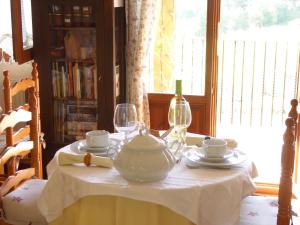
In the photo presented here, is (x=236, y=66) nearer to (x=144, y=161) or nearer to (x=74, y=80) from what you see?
(x=74, y=80)

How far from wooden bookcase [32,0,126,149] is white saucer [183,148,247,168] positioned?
1.40 metres

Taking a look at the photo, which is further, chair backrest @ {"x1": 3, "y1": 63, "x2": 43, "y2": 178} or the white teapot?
chair backrest @ {"x1": 3, "y1": 63, "x2": 43, "y2": 178}

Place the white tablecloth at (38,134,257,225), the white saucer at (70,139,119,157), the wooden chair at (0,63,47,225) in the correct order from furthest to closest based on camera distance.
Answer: the wooden chair at (0,63,47,225) < the white saucer at (70,139,119,157) < the white tablecloth at (38,134,257,225)

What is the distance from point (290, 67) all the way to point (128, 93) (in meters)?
2.37

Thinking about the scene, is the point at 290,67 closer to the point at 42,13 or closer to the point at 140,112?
the point at 140,112

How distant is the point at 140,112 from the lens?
3.59 metres

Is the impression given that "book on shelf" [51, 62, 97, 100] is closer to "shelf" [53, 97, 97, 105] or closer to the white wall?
"shelf" [53, 97, 97, 105]

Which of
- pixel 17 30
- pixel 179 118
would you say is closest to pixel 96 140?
pixel 179 118

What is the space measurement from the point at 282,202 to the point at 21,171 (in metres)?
1.34

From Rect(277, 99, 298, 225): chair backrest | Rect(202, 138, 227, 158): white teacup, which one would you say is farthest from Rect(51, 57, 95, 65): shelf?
Rect(277, 99, 298, 225): chair backrest

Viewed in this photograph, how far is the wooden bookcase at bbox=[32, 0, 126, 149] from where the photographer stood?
10.9ft

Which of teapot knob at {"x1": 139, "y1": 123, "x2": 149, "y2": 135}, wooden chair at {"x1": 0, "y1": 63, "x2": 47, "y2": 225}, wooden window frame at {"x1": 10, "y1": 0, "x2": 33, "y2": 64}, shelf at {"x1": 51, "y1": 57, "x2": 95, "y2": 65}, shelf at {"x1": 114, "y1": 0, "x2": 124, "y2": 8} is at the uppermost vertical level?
shelf at {"x1": 114, "y1": 0, "x2": 124, "y2": 8}

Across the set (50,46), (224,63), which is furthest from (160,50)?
(224,63)

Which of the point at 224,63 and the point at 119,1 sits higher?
the point at 119,1
